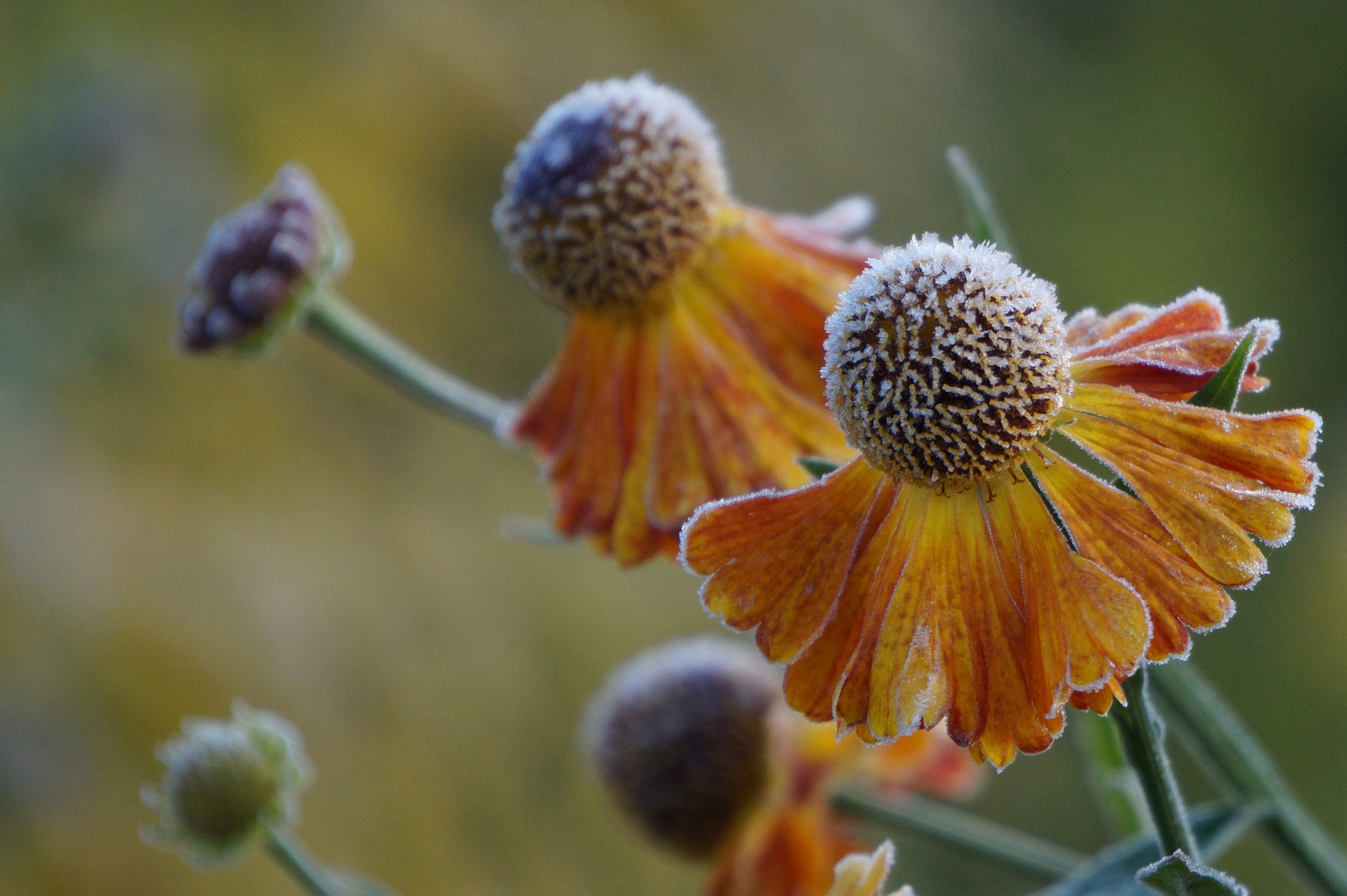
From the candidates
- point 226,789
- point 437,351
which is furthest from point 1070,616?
point 437,351

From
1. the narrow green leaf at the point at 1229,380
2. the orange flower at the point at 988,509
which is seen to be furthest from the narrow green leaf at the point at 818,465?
the narrow green leaf at the point at 1229,380

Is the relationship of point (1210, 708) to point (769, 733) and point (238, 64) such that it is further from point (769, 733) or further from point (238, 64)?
point (238, 64)

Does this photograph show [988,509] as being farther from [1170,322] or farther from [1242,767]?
[1242,767]

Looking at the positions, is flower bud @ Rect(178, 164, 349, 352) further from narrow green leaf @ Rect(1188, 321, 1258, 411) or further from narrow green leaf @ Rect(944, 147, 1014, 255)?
narrow green leaf @ Rect(1188, 321, 1258, 411)

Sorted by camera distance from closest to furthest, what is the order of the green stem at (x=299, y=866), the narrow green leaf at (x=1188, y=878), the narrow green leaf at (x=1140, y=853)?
the narrow green leaf at (x=1188, y=878), the narrow green leaf at (x=1140, y=853), the green stem at (x=299, y=866)

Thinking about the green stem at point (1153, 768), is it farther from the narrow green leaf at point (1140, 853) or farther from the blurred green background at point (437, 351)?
the blurred green background at point (437, 351)
